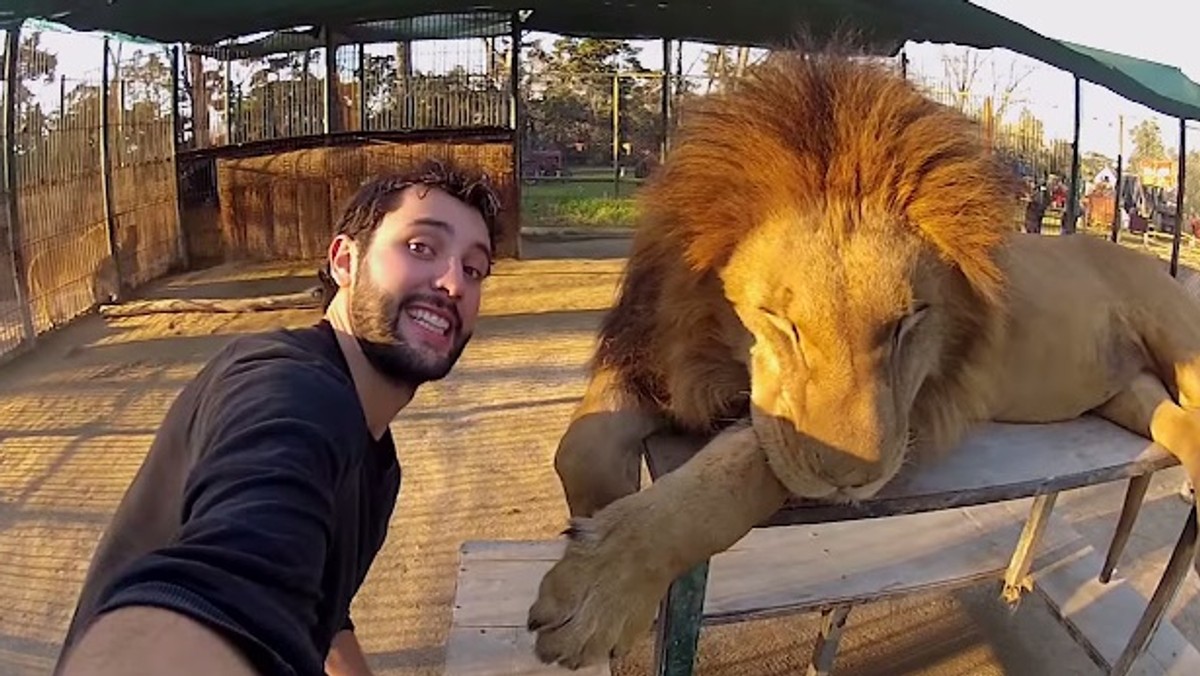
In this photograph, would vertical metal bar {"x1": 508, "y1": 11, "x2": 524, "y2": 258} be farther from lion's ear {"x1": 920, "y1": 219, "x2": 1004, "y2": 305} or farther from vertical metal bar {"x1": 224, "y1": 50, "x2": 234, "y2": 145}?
lion's ear {"x1": 920, "y1": 219, "x2": 1004, "y2": 305}

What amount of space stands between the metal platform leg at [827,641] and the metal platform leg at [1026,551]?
64 centimetres

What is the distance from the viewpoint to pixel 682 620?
1.73 meters

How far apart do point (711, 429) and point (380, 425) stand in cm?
63

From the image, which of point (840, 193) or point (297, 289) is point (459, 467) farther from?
point (297, 289)

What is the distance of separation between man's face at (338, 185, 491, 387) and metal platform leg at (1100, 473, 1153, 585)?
7.14ft

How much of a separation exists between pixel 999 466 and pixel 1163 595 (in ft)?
3.93

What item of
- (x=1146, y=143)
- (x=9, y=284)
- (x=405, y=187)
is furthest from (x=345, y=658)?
(x=1146, y=143)

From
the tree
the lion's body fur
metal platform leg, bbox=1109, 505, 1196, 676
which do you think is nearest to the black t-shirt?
the lion's body fur

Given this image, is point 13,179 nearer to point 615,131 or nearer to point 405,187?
point 405,187

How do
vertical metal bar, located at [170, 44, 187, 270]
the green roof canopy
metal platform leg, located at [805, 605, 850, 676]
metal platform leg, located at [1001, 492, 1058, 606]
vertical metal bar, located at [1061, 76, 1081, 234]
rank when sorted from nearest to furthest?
metal platform leg, located at [805, 605, 850, 676]
metal platform leg, located at [1001, 492, 1058, 606]
the green roof canopy
vertical metal bar, located at [1061, 76, 1081, 234]
vertical metal bar, located at [170, 44, 187, 270]

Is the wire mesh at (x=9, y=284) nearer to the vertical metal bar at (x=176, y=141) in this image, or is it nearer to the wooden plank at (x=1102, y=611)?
the vertical metal bar at (x=176, y=141)

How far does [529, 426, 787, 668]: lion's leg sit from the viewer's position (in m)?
1.49

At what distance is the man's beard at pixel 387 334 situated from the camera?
1.62 metres

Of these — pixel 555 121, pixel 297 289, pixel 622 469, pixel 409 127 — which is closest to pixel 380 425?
pixel 622 469
